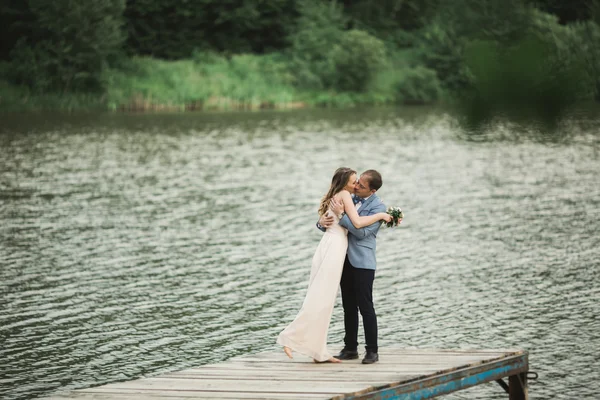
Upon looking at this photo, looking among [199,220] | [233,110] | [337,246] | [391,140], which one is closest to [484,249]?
[199,220]

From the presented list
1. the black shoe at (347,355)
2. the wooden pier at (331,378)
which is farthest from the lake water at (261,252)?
the black shoe at (347,355)

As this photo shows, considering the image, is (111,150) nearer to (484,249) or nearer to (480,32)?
(484,249)

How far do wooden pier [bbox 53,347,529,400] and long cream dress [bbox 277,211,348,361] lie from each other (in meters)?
0.20

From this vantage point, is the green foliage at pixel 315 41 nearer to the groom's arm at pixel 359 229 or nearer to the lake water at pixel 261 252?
the lake water at pixel 261 252

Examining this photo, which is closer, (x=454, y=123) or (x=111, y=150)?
(x=454, y=123)

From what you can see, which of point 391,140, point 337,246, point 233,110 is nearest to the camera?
point 337,246

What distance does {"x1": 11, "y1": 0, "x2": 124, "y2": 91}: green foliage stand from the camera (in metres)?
66.2

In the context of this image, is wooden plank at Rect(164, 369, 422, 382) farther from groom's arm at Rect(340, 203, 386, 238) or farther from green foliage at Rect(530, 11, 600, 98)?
green foliage at Rect(530, 11, 600, 98)

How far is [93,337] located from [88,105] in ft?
175

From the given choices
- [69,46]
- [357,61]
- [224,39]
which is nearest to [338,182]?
[69,46]

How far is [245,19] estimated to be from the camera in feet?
260

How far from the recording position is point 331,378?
891 cm

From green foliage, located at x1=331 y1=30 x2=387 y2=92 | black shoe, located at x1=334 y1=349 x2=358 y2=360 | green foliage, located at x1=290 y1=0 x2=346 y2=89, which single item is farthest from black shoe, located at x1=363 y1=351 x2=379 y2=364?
green foliage, located at x1=290 y1=0 x2=346 y2=89


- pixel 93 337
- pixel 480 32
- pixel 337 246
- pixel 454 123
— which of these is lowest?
pixel 93 337
